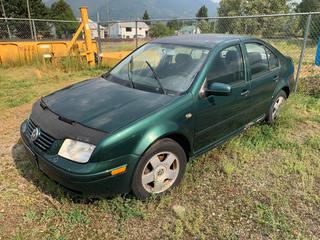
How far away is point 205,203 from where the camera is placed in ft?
9.55

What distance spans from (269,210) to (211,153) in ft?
3.97

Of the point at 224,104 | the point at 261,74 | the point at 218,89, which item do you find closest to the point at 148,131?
the point at 218,89

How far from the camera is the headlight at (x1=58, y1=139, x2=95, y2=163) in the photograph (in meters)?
2.39

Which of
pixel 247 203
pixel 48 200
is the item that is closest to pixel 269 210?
pixel 247 203

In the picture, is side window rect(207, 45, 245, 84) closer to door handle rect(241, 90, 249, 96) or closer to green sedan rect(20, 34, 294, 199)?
green sedan rect(20, 34, 294, 199)

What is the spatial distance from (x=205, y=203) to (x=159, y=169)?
2.02 feet

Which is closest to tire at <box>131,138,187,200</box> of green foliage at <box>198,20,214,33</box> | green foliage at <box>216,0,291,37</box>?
green foliage at <box>216,0,291,37</box>

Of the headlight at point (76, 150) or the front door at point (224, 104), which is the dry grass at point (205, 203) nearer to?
the front door at point (224, 104)

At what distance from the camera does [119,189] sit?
2561 mm

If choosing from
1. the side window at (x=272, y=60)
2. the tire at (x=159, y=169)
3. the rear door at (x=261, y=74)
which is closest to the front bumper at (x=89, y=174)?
the tire at (x=159, y=169)

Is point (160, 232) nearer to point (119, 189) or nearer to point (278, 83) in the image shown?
point (119, 189)

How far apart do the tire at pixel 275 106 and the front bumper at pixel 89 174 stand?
9.74 ft

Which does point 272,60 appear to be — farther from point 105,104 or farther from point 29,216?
point 29,216

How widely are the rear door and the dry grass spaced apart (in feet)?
1.88
